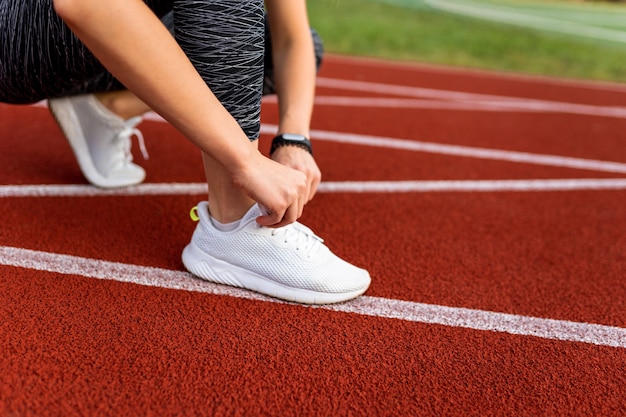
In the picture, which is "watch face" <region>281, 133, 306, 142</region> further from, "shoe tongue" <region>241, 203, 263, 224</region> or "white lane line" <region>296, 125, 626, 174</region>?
"white lane line" <region>296, 125, 626, 174</region>

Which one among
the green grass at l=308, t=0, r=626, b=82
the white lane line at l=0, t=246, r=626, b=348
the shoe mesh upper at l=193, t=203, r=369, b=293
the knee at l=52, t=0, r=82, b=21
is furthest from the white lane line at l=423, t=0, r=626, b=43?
the knee at l=52, t=0, r=82, b=21

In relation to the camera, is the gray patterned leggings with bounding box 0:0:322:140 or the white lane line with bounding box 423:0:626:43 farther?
the white lane line with bounding box 423:0:626:43

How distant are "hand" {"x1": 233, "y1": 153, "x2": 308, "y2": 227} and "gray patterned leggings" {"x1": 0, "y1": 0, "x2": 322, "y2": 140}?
0.15 metres

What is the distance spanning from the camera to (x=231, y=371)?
138cm

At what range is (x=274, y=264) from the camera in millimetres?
1682

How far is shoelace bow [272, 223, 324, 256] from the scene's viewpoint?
1.69 metres

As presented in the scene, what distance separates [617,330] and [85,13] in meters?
1.50

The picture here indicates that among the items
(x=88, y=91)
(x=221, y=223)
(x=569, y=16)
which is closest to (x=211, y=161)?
(x=221, y=223)

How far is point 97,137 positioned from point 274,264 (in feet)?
3.07

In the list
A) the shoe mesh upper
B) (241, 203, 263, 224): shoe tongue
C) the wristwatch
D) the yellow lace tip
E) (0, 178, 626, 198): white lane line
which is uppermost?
the wristwatch

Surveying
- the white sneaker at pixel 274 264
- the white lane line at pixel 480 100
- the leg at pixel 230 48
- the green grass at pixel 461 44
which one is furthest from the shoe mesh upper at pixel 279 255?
the green grass at pixel 461 44

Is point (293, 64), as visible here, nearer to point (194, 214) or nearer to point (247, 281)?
point (194, 214)

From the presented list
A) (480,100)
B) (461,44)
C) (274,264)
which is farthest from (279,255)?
(461,44)

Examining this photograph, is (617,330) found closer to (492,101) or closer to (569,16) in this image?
(492,101)
